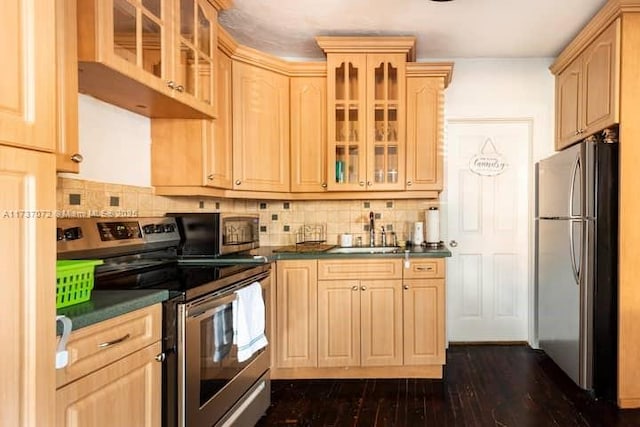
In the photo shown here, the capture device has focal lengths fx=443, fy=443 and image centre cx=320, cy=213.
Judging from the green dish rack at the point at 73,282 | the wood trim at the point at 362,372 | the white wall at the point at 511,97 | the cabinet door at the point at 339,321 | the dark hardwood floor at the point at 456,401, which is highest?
the white wall at the point at 511,97

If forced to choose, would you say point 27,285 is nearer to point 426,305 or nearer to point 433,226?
point 426,305

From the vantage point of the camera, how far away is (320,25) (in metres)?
3.03

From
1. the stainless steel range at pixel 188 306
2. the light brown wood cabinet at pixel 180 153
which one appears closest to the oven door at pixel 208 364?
the stainless steel range at pixel 188 306

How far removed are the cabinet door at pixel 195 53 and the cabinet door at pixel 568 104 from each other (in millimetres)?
2491

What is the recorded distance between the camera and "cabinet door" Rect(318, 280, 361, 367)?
296 cm

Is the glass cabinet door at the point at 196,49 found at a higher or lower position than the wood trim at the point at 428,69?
lower

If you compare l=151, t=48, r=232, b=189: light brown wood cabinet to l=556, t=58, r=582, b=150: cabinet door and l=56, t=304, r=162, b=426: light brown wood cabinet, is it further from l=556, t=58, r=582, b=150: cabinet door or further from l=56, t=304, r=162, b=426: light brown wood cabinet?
l=556, t=58, r=582, b=150: cabinet door

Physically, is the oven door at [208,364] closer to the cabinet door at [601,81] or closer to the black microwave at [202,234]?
the black microwave at [202,234]

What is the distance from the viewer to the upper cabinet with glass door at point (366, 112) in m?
3.17

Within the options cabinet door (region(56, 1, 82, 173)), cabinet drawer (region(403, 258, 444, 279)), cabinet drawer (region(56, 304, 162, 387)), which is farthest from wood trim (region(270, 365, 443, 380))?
cabinet door (region(56, 1, 82, 173))

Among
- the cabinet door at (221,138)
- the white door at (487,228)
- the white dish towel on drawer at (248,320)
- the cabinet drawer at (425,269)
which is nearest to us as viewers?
the white dish towel on drawer at (248,320)

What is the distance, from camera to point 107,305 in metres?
1.29

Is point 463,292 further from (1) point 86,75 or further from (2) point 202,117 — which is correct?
(1) point 86,75

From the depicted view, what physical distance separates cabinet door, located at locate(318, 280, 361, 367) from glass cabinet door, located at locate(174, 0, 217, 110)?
143 centimetres
